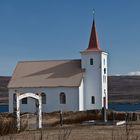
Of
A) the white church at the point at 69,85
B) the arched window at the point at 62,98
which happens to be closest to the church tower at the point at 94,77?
the white church at the point at 69,85

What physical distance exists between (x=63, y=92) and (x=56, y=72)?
3.71 metres

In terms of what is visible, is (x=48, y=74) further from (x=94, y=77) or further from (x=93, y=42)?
(x=93, y=42)

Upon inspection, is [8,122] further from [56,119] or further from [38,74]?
[38,74]

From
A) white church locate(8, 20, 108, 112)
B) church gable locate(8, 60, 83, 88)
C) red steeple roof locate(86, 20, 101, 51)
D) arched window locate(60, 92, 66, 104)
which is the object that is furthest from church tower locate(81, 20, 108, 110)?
arched window locate(60, 92, 66, 104)

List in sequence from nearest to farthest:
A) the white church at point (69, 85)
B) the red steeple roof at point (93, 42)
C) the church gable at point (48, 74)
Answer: the white church at point (69, 85) → the church gable at point (48, 74) → the red steeple roof at point (93, 42)

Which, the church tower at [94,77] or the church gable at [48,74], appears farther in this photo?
Answer: the church gable at [48,74]

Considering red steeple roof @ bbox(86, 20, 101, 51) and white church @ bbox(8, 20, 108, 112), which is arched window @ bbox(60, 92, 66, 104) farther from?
red steeple roof @ bbox(86, 20, 101, 51)

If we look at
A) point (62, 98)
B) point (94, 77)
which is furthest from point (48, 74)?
point (94, 77)

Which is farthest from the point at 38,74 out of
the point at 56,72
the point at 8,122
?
the point at 8,122

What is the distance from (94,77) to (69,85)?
3.43 m

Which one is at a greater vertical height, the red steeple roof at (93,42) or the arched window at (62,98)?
the red steeple roof at (93,42)

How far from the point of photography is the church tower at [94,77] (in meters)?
63.7

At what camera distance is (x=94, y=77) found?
64.2m

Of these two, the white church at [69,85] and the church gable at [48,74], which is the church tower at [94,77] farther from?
the church gable at [48,74]
